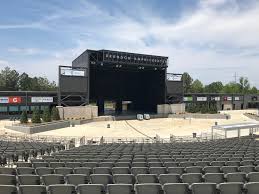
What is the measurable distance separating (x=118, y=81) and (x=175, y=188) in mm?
68485

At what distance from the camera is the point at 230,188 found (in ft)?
21.9

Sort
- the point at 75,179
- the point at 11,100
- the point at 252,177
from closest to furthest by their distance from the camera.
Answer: the point at 252,177
the point at 75,179
the point at 11,100

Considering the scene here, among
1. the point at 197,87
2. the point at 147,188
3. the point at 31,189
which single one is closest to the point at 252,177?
the point at 147,188

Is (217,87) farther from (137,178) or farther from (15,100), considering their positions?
(137,178)

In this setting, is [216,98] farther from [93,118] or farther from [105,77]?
[93,118]

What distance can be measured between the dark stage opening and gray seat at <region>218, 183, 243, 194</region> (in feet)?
205

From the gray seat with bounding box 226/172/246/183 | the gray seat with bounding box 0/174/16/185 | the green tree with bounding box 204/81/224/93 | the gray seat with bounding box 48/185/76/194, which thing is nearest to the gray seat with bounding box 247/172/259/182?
the gray seat with bounding box 226/172/246/183

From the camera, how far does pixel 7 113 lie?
63.4 metres

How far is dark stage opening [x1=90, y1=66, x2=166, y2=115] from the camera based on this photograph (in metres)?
71.8

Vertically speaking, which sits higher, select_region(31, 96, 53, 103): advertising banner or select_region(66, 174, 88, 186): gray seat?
select_region(31, 96, 53, 103): advertising banner

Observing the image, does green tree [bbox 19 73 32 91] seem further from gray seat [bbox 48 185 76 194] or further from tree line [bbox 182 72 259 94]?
gray seat [bbox 48 185 76 194]

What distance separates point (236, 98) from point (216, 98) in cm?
1011

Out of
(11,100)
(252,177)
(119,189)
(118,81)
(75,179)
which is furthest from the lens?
(118,81)

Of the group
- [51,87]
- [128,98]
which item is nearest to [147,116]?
[128,98]
